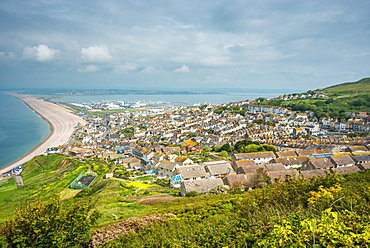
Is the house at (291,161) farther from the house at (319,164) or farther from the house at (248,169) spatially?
the house at (248,169)

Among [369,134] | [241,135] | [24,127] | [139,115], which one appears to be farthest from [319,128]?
[24,127]

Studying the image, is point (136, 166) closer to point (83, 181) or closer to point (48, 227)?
point (83, 181)

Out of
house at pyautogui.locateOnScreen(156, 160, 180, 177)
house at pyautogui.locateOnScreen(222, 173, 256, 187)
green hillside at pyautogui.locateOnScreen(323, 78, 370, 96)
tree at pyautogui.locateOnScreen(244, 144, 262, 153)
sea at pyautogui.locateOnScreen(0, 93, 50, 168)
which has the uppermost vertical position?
green hillside at pyautogui.locateOnScreen(323, 78, 370, 96)

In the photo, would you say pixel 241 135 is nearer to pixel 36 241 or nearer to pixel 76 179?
pixel 76 179

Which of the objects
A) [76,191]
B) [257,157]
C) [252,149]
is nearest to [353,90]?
[252,149]

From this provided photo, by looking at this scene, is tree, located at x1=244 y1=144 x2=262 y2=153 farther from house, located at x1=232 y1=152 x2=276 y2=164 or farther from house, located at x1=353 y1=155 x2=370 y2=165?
house, located at x1=353 y1=155 x2=370 y2=165

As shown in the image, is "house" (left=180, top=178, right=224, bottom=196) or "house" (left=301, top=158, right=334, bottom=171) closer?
"house" (left=180, top=178, right=224, bottom=196)

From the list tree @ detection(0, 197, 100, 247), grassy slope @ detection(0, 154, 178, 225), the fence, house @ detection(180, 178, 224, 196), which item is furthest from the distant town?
tree @ detection(0, 197, 100, 247)

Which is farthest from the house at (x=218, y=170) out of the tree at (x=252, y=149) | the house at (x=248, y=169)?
the tree at (x=252, y=149)
